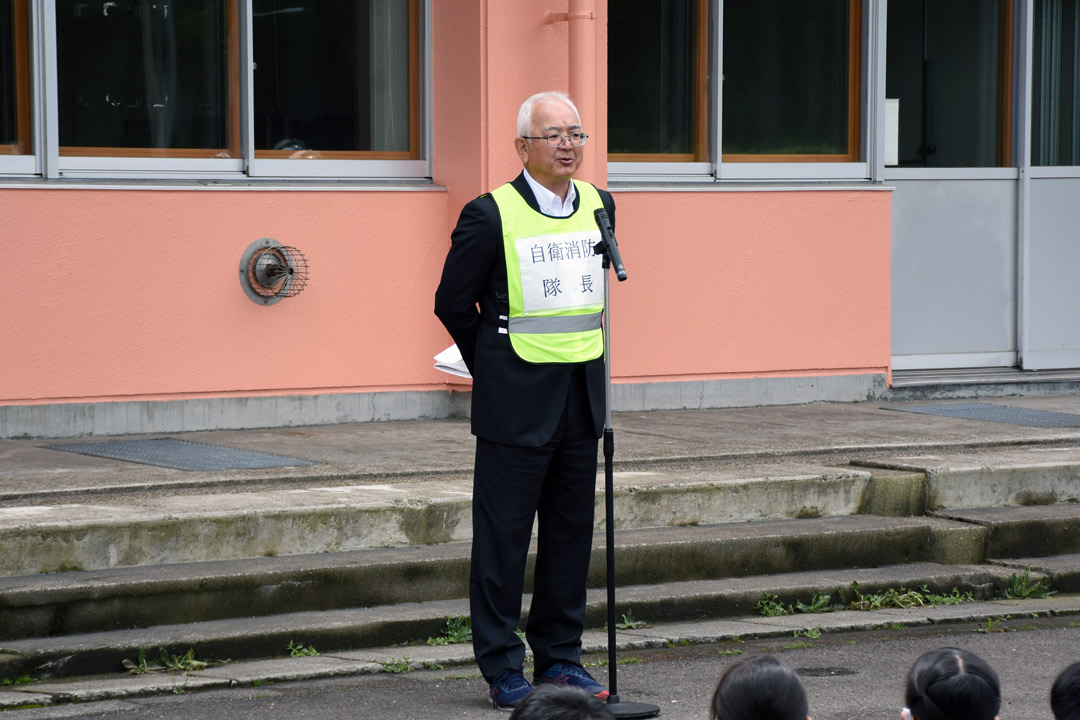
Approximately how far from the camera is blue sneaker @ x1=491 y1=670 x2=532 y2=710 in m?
5.71

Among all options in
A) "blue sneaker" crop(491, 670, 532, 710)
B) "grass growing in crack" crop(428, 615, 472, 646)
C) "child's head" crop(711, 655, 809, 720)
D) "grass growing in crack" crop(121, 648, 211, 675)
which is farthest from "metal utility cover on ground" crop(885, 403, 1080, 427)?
"child's head" crop(711, 655, 809, 720)

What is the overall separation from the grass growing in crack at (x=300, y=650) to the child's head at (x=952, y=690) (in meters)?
3.58

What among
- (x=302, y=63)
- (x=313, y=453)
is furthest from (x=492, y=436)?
(x=302, y=63)

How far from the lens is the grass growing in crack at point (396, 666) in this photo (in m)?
6.27

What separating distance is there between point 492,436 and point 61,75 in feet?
15.7

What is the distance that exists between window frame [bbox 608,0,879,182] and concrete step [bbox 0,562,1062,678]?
3825mm

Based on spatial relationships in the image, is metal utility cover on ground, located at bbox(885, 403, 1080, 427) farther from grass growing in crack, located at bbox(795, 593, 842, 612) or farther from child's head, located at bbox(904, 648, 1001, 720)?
child's head, located at bbox(904, 648, 1001, 720)

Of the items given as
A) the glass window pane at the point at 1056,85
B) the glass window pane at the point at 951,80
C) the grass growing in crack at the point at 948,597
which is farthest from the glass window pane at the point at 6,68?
the glass window pane at the point at 1056,85

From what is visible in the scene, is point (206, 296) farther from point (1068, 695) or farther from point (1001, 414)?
point (1068, 695)

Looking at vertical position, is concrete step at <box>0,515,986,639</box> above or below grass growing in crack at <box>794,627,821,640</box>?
above

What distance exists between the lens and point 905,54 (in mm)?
11922

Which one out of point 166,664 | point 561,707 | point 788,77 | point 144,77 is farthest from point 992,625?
point 144,77

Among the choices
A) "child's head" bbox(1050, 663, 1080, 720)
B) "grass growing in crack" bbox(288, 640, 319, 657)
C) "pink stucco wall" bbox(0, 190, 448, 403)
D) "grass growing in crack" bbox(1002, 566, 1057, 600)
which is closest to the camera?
"child's head" bbox(1050, 663, 1080, 720)

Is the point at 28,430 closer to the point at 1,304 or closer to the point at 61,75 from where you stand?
the point at 1,304
